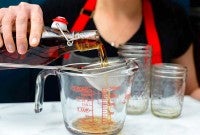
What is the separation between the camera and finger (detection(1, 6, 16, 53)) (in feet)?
2.17

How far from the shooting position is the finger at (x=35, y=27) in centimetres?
65

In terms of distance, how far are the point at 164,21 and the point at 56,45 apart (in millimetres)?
543

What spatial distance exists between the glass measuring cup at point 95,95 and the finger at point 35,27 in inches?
2.4

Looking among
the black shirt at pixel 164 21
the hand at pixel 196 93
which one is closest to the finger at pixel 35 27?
the black shirt at pixel 164 21

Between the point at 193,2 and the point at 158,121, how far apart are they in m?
0.95

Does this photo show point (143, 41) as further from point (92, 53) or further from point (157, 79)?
point (157, 79)

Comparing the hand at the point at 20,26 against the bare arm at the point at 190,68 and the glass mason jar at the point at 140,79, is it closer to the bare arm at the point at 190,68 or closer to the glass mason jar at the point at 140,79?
the glass mason jar at the point at 140,79

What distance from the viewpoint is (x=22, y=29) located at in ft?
2.22

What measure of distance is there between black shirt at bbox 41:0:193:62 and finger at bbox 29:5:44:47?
37cm

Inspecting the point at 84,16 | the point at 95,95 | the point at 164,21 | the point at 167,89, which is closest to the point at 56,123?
→ the point at 95,95

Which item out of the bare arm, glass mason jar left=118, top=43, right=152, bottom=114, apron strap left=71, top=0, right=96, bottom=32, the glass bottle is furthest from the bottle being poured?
the bare arm

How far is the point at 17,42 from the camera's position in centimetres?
65

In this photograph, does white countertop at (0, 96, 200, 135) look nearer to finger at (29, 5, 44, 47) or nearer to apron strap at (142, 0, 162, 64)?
finger at (29, 5, 44, 47)

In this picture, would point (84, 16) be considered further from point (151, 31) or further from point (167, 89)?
point (167, 89)
